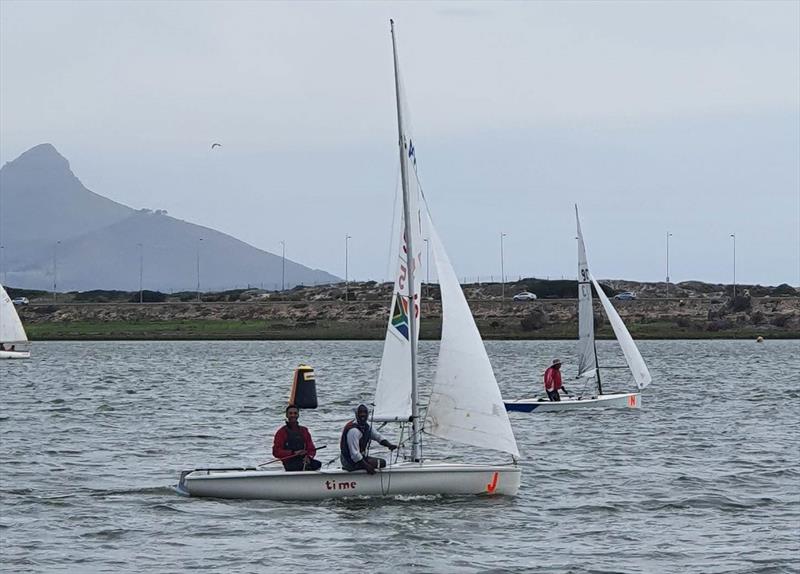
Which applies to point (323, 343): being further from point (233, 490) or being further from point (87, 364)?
point (233, 490)

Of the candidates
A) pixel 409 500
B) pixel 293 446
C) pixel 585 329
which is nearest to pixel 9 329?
pixel 585 329

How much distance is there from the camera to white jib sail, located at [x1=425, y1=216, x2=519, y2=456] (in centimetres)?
2886

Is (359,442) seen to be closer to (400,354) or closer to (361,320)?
(400,354)

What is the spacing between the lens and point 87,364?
106750 mm

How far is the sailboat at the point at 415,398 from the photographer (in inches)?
1119

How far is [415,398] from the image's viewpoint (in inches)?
1126

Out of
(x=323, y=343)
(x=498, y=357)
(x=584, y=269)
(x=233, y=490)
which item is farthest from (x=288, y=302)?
(x=233, y=490)

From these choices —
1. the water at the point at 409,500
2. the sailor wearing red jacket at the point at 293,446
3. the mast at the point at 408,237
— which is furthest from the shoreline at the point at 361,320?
the mast at the point at 408,237

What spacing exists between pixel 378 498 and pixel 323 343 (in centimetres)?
12486

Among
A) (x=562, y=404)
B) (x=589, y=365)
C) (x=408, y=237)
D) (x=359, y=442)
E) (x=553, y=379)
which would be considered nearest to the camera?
(x=408, y=237)

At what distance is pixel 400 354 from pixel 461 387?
1.43 meters

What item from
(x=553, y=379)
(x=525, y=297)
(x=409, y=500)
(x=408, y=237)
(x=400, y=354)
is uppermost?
(x=525, y=297)

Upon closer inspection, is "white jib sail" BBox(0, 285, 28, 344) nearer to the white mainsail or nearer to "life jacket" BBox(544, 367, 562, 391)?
"life jacket" BBox(544, 367, 562, 391)

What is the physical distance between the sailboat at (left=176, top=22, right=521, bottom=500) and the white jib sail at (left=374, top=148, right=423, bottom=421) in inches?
0.8
